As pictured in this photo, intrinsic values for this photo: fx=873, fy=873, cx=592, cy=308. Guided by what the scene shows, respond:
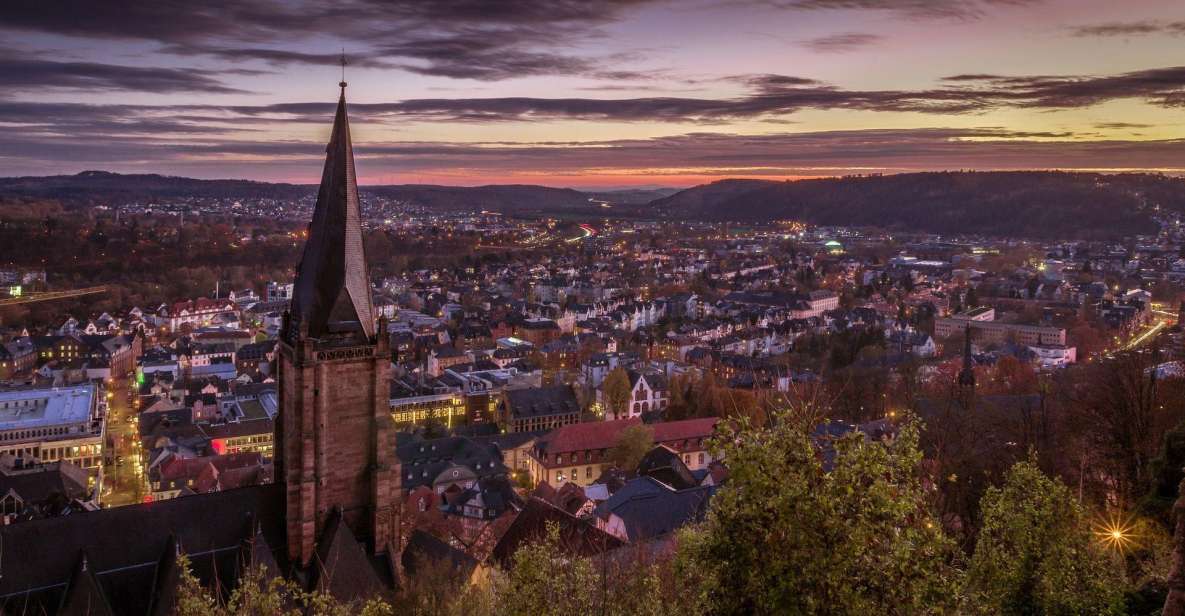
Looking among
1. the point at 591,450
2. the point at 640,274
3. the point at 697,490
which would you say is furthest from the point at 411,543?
the point at 640,274

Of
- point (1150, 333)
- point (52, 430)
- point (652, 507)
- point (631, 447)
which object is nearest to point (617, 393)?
point (631, 447)

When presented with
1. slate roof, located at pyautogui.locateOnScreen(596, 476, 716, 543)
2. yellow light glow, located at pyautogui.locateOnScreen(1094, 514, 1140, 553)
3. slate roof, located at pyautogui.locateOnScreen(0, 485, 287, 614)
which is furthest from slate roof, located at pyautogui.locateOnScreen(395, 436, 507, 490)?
yellow light glow, located at pyautogui.locateOnScreen(1094, 514, 1140, 553)

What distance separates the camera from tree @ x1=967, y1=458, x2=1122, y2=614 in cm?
1408

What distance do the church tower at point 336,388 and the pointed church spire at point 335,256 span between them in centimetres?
2

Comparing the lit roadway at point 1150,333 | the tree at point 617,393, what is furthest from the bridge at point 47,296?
the lit roadway at point 1150,333

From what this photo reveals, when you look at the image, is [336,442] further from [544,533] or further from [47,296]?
[47,296]

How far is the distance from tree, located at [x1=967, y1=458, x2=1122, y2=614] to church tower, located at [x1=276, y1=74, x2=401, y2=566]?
47.2 ft

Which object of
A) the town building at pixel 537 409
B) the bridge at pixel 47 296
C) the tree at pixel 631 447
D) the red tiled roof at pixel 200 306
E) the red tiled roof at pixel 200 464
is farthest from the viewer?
the red tiled roof at pixel 200 306

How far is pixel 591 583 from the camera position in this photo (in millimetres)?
13242

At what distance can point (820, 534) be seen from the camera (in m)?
8.97

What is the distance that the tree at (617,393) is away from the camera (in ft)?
230

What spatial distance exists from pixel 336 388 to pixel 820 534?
16.1 meters

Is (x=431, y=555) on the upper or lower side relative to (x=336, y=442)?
→ lower

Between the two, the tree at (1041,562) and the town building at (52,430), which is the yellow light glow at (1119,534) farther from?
the town building at (52,430)
